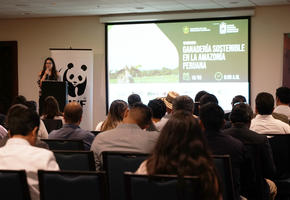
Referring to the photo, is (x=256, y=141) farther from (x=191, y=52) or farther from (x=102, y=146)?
(x=191, y=52)

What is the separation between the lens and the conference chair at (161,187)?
237cm

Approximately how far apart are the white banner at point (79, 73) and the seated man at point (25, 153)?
8119 mm

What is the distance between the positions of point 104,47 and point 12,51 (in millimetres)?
2429

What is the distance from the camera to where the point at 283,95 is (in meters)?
6.59

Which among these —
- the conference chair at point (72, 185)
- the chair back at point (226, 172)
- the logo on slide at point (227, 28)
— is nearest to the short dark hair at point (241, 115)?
the chair back at point (226, 172)

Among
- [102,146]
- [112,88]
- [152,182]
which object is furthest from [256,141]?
[112,88]

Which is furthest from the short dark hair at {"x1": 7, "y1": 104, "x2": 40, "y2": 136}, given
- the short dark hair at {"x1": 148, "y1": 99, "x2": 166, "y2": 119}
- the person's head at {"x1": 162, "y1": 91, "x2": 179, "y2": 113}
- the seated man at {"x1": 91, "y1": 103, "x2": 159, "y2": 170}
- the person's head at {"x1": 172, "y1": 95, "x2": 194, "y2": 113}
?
the person's head at {"x1": 162, "y1": 91, "x2": 179, "y2": 113}

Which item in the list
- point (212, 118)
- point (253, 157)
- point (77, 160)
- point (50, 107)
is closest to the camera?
point (77, 160)

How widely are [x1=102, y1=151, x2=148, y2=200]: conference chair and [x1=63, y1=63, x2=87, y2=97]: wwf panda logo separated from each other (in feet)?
25.4

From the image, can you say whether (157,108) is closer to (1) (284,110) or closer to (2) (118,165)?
(1) (284,110)

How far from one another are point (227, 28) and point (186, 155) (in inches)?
339

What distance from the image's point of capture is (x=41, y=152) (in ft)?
9.48

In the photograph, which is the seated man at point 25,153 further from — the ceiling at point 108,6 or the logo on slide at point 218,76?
the logo on slide at point 218,76

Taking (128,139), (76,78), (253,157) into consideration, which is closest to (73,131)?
(128,139)
